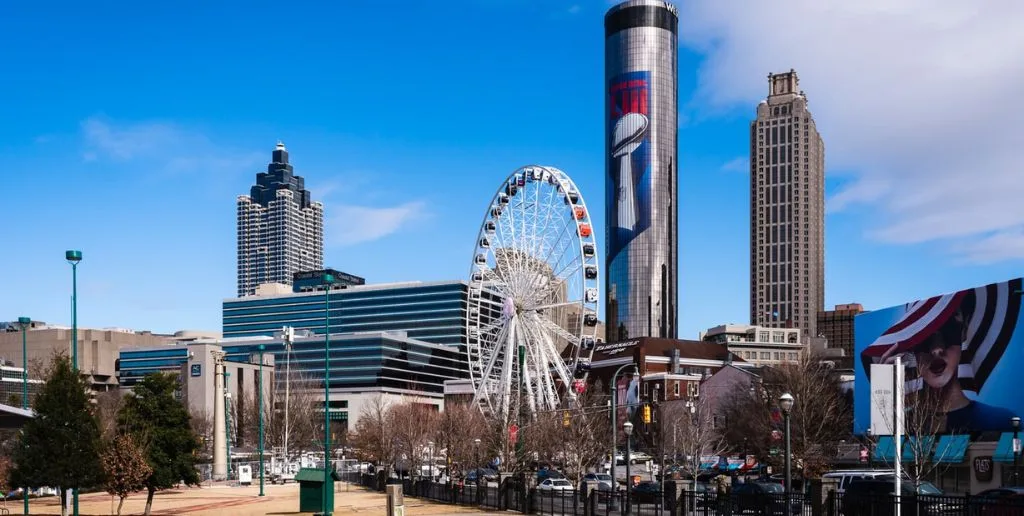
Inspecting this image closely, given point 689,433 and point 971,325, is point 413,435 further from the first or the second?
point 971,325

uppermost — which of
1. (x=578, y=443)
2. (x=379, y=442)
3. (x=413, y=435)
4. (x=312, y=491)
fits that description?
(x=578, y=443)

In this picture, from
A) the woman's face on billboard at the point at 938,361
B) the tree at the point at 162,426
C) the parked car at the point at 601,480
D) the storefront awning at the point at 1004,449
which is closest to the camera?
the tree at the point at 162,426

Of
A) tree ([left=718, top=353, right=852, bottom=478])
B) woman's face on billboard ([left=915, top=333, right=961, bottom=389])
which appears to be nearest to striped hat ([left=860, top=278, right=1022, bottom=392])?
woman's face on billboard ([left=915, top=333, right=961, bottom=389])

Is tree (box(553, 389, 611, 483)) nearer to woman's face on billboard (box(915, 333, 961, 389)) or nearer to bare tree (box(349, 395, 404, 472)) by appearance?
bare tree (box(349, 395, 404, 472))

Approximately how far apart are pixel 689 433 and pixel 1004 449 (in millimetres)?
23286

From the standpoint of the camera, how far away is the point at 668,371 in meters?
168

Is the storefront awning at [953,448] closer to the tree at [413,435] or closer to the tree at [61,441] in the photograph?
the tree at [413,435]

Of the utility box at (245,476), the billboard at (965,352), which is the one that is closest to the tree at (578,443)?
the billboard at (965,352)

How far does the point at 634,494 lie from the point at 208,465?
76072mm

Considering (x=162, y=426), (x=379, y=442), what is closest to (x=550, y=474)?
(x=379, y=442)

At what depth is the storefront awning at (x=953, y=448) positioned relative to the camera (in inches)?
3211

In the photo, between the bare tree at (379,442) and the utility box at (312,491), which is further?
the bare tree at (379,442)

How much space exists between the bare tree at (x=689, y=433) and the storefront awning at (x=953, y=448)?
56.6ft

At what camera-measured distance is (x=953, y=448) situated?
273 ft
